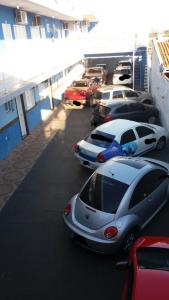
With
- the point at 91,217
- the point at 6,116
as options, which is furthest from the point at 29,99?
the point at 91,217

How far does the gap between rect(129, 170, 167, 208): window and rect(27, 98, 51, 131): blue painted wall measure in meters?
8.61

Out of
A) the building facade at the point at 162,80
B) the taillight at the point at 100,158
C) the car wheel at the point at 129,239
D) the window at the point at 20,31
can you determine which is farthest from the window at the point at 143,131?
the window at the point at 20,31

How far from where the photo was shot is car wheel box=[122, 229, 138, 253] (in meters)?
6.73

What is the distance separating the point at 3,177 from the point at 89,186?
14.4 ft

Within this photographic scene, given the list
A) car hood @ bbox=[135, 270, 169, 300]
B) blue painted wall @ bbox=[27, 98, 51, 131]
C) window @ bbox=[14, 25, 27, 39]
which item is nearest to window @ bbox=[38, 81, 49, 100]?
blue painted wall @ bbox=[27, 98, 51, 131]

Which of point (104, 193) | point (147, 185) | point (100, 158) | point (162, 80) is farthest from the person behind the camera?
point (162, 80)

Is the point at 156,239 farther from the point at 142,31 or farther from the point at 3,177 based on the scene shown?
the point at 142,31

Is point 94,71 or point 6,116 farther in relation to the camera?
point 94,71

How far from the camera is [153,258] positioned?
491 cm

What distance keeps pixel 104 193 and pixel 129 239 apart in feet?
3.70

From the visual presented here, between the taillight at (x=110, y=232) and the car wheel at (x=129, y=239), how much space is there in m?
0.32

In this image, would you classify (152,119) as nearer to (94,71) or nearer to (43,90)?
(43,90)

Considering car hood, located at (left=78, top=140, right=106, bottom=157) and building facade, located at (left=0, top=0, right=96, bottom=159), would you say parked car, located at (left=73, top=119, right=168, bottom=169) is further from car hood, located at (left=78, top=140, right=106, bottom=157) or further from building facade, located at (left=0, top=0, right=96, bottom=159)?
building facade, located at (left=0, top=0, right=96, bottom=159)

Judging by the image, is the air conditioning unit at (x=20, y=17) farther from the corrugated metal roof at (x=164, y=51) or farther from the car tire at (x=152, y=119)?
the corrugated metal roof at (x=164, y=51)
